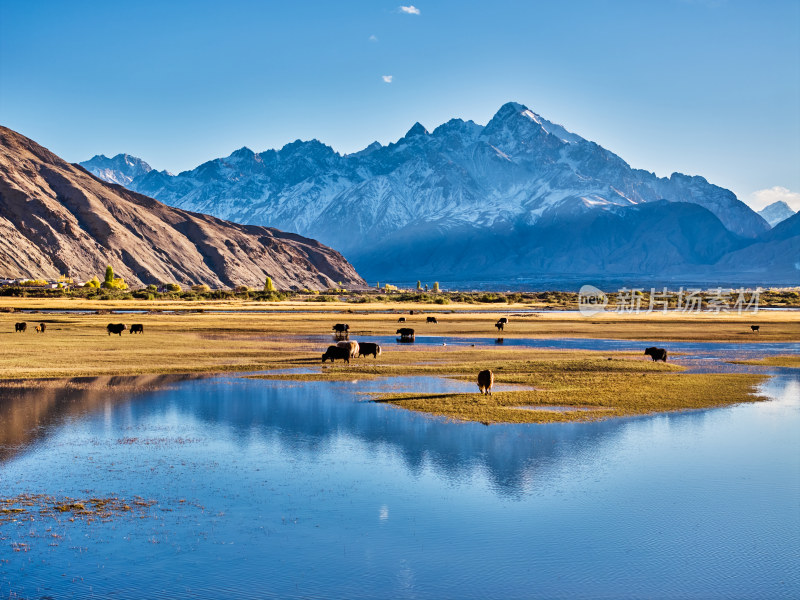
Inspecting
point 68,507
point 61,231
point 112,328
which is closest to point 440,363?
point 68,507

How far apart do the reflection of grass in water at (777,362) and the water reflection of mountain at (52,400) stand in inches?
1107

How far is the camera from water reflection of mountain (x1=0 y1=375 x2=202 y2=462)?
19984 millimetres

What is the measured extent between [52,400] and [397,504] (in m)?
15.3

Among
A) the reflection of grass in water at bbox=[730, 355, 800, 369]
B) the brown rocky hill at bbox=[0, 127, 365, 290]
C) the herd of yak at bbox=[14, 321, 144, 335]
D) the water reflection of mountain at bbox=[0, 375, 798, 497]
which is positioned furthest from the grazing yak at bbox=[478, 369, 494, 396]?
the brown rocky hill at bbox=[0, 127, 365, 290]

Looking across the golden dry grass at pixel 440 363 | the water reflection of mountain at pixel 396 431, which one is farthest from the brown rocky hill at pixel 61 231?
the water reflection of mountain at pixel 396 431

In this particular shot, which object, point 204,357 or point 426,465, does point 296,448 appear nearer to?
point 426,465

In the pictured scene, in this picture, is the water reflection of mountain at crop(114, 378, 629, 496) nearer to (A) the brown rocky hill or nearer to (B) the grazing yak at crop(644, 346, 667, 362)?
(B) the grazing yak at crop(644, 346, 667, 362)

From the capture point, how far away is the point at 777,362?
4112 cm

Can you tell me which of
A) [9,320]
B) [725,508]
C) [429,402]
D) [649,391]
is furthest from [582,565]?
[9,320]

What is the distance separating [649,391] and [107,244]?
174 meters

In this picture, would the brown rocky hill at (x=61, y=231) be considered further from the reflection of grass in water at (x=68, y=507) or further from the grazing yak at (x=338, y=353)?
the reflection of grass in water at (x=68, y=507)

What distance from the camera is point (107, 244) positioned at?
18338 cm

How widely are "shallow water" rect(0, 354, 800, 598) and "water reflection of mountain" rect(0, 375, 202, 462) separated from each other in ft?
0.51

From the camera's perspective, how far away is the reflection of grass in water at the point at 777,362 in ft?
131
